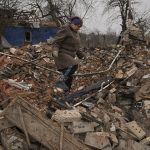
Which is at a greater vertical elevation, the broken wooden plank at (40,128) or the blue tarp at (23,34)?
the broken wooden plank at (40,128)

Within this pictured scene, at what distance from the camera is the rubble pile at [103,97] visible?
6.94 m

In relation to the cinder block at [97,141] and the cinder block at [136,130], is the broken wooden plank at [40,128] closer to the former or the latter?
the cinder block at [97,141]

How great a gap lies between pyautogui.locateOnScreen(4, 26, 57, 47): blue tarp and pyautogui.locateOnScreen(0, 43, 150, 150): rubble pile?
21.9 meters

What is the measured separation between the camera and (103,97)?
30.1 feet

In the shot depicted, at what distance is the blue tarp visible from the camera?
1401 inches

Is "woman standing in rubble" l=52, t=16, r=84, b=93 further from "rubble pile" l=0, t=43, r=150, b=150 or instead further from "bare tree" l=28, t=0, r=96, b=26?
"bare tree" l=28, t=0, r=96, b=26

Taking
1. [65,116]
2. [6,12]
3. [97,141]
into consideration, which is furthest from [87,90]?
[6,12]

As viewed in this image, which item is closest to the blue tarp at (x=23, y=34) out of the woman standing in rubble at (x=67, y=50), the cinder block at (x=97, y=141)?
the woman standing in rubble at (x=67, y=50)

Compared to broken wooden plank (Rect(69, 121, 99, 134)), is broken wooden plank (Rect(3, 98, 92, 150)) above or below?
above

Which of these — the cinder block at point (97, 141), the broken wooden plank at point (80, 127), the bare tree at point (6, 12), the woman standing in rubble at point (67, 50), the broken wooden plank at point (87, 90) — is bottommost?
the bare tree at point (6, 12)

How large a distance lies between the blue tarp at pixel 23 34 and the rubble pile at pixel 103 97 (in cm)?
2185

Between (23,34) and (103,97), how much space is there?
27.8 meters

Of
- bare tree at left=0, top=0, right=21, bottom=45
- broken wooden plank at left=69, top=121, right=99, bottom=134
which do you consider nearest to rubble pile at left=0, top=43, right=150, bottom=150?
broken wooden plank at left=69, top=121, right=99, bottom=134

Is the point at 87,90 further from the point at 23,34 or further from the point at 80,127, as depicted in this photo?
the point at 23,34
